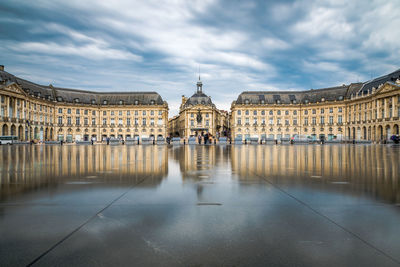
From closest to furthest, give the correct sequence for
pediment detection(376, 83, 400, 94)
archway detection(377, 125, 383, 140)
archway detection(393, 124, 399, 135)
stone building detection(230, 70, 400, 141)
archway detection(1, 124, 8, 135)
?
1. archway detection(393, 124, 399, 135)
2. pediment detection(376, 83, 400, 94)
3. archway detection(1, 124, 8, 135)
4. archway detection(377, 125, 383, 140)
5. stone building detection(230, 70, 400, 141)

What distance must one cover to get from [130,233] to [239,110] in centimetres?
8801

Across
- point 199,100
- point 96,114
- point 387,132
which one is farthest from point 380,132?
point 96,114

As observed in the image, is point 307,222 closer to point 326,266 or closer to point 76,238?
point 326,266

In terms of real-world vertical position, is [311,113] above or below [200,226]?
above

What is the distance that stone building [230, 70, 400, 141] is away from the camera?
6969 centimetres

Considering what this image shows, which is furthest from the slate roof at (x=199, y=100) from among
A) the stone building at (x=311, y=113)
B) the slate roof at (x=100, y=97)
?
the stone building at (x=311, y=113)

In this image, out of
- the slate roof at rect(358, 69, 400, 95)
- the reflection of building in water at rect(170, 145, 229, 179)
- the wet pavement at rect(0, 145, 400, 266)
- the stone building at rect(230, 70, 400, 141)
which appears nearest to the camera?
the wet pavement at rect(0, 145, 400, 266)

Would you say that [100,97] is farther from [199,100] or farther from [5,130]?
[199,100]

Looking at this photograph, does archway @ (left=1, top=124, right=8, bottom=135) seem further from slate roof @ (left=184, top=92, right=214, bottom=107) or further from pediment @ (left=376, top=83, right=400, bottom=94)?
pediment @ (left=376, top=83, right=400, bottom=94)

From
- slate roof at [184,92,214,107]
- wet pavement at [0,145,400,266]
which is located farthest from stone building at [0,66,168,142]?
wet pavement at [0,145,400,266]

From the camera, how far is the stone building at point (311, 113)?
229ft

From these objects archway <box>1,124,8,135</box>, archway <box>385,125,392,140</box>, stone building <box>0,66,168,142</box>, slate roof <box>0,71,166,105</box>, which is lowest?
archway <box>385,125,392,140</box>

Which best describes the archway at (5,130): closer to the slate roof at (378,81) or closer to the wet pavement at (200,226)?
the wet pavement at (200,226)

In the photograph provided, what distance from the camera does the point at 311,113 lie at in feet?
281
